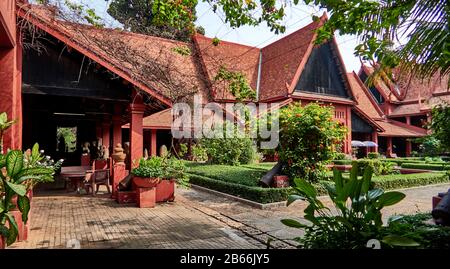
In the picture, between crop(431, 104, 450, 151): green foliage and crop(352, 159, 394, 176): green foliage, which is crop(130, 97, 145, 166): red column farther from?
crop(352, 159, 394, 176): green foliage

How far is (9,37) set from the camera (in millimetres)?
4801

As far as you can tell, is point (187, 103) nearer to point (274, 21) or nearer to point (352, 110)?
point (274, 21)

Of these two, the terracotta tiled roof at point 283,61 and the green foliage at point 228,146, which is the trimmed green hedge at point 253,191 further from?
the terracotta tiled roof at point 283,61

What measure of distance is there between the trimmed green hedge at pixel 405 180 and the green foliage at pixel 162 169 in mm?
6818

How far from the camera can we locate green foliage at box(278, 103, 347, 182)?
10.0 m

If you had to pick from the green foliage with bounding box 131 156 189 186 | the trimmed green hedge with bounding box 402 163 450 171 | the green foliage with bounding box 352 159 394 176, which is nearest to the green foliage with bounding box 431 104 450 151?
the green foliage with bounding box 131 156 189 186

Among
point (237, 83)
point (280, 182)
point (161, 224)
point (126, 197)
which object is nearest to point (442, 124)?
point (237, 83)

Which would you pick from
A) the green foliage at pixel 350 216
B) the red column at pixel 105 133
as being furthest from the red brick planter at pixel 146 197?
the red column at pixel 105 133

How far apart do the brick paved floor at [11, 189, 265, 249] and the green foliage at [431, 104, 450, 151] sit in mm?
3474

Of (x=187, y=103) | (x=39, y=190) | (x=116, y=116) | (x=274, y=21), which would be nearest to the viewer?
(x=274, y=21)

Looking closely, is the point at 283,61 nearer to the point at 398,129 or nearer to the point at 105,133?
the point at 105,133

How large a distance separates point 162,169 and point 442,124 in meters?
6.18
